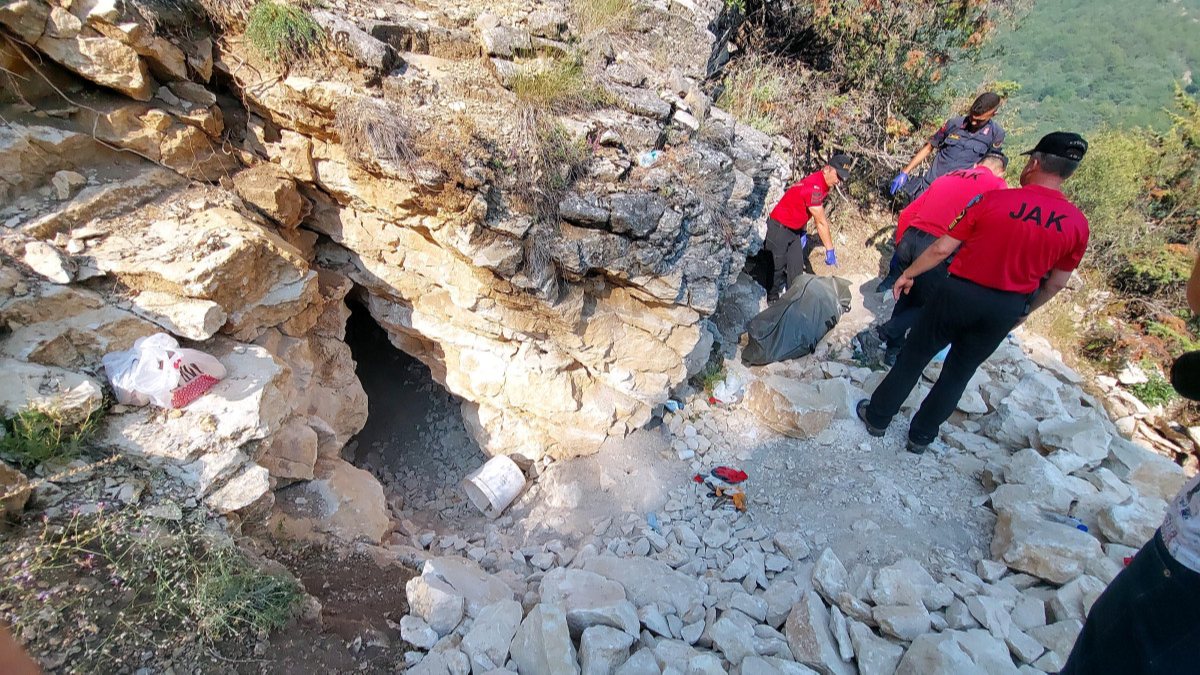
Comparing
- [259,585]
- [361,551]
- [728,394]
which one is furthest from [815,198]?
[259,585]

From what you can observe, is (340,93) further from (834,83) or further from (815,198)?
(834,83)

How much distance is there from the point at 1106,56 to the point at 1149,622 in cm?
3368

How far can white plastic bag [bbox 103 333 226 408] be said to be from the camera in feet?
8.37

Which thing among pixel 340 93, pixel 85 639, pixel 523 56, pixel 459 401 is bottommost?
pixel 459 401

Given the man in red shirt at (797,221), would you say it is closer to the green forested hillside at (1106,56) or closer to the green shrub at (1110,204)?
the green shrub at (1110,204)

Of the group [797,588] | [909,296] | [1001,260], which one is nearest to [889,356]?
[909,296]

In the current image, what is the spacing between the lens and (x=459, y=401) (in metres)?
5.27

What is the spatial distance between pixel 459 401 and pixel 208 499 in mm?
2769

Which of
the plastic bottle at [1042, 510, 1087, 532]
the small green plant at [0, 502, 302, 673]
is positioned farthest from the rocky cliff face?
the plastic bottle at [1042, 510, 1087, 532]

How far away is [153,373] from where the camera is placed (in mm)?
2561

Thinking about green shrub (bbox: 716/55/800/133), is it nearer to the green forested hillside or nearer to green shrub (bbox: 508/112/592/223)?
green shrub (bbox: 508/112/592/223)

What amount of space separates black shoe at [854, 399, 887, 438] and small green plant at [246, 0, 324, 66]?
4588 millimetres

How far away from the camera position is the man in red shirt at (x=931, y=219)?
3998mm

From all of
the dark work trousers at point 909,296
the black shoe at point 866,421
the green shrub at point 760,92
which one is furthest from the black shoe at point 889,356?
the green shrub at point 760,92
